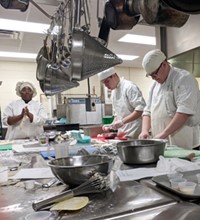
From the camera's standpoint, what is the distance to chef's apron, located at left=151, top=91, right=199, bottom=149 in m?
2.07

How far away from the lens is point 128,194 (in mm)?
856

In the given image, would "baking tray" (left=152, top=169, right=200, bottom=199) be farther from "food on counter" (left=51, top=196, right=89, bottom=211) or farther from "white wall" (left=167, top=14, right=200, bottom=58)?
"white wall" (left=167, top=14, right=200, bottom=58)

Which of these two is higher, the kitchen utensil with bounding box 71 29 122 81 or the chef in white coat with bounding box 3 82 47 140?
the kitchen utensil with bounding box 71 29 122 81

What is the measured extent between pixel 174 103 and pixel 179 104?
0.13m

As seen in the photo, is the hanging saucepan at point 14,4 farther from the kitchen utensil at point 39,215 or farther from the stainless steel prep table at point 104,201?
the kitchen utensil at point 39,215

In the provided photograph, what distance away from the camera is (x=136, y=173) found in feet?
3.65

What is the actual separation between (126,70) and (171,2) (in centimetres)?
670

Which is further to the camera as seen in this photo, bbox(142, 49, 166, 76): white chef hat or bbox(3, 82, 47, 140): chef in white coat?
bbox(3, 82, 47, 140): chef in white coat

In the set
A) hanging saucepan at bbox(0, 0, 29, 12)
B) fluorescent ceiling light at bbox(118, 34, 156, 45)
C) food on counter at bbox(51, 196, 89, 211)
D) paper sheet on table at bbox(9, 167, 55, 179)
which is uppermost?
fluorescent ceiling light at bbox(118, 34, 156, 45)

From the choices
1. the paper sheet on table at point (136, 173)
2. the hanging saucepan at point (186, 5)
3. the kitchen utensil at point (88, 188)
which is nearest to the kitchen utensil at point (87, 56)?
the hanging saucepan at point (186, 5)

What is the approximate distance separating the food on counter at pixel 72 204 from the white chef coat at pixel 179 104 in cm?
136

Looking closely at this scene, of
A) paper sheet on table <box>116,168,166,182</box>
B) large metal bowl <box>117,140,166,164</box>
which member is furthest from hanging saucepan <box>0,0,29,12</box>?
paper sheet on table <box>116,168,166,182</box>

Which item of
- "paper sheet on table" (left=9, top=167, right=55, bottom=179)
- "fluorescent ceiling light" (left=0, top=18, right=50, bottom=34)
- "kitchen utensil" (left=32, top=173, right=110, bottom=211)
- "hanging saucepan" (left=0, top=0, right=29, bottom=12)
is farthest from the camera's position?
"fluorescent ceiling light" (left=0, top=18, right=50, bottom=34)

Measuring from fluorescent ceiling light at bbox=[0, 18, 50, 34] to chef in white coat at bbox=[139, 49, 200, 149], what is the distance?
2.02m
